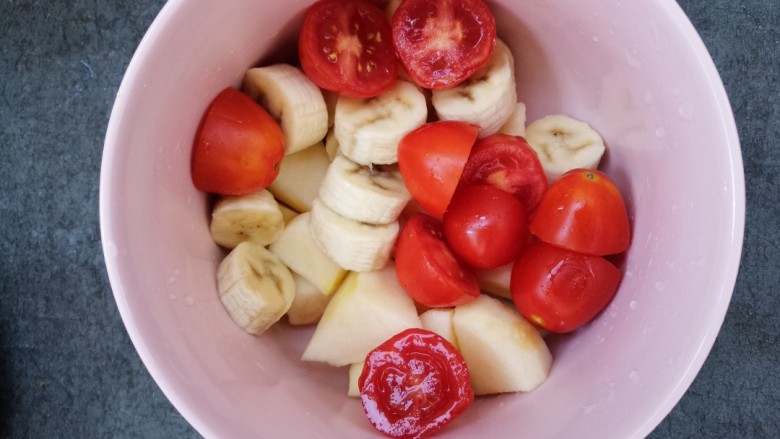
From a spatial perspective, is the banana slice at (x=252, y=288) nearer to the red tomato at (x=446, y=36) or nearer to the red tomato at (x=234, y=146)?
the red tomato at (x=234, y=146)

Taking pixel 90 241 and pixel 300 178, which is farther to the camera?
pixel 90 241

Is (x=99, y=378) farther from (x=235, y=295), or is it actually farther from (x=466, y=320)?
(x=466, y=320)

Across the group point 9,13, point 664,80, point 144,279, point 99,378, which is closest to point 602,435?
point 664,80

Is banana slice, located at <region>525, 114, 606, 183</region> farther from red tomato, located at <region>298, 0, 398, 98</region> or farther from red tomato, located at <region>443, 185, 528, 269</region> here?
red tomato, located at <region>298, 0, 398, 98</region>

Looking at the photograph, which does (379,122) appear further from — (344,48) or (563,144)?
(563,144)

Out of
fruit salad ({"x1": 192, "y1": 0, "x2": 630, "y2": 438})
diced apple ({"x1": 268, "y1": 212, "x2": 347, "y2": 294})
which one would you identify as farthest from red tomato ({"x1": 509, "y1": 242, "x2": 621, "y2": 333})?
diced apple ({"x1": 268, "y1": 212, "x2": 347, "y2": 294})

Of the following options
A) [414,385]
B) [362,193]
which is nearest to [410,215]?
[362,193]

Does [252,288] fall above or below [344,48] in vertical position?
below

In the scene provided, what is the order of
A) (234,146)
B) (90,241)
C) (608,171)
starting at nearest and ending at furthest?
(234,146) < (608,171) < (90,241)
